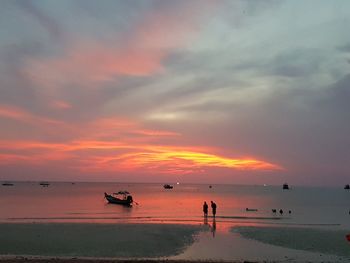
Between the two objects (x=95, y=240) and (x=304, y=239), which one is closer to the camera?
(x=95, y=240)

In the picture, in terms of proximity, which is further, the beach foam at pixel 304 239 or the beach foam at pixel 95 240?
the beach foam at pixel 304 239

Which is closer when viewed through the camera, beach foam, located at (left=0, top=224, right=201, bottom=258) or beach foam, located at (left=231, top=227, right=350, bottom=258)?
beach foam, located at (left=0, top=224, right=201, bottom=258)

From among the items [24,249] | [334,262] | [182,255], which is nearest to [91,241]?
[24,249]

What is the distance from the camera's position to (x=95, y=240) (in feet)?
98.6

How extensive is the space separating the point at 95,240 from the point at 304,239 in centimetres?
1603

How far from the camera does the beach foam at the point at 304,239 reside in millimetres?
28391

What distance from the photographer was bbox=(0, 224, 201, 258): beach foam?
25750 mm

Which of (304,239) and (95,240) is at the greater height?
(304,239)

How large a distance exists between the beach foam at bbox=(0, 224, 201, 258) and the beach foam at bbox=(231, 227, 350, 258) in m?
5.27

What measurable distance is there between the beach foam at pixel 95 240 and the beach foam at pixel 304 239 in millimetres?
5268

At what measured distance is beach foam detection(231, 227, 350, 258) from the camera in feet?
93.1

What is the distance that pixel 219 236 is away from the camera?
33.6m

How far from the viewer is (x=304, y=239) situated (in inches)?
1273

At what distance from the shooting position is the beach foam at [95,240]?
25.8m
